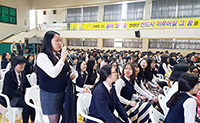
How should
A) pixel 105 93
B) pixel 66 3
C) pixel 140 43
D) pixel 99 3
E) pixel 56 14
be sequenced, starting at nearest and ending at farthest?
pixel 105 93
pixel 140 43
pixel 99 3
pixel 66 3
pixel 56 14

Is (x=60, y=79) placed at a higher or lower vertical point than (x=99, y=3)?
lower

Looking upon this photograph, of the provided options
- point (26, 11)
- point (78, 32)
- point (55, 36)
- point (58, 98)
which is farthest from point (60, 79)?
point (26, 11)

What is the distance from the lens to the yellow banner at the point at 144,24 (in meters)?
9.99

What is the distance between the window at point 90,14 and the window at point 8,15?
7.49 metres

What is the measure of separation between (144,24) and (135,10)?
1.98 metres

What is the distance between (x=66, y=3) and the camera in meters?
14.8

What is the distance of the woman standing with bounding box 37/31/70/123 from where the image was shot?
1.40 meters

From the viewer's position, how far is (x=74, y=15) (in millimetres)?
15344

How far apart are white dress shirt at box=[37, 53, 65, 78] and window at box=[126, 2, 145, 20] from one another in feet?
39.7

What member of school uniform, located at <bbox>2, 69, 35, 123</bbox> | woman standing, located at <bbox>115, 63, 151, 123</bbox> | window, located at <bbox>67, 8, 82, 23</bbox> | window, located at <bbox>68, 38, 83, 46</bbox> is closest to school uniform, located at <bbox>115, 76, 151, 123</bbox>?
woman standing, located at <bbox>115, 63, 151, 123</bbox>

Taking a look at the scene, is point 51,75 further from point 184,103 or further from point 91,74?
point 91,74

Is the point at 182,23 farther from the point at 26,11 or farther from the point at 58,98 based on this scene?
the point at 26,11

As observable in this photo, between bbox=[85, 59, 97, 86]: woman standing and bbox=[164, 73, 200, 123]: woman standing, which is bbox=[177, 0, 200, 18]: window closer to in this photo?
bbox=[85, 59, 97, 86]: woman standing

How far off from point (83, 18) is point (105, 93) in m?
14.2
